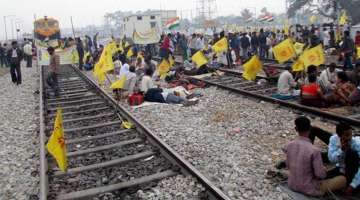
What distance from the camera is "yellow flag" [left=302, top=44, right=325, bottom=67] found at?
1155cm

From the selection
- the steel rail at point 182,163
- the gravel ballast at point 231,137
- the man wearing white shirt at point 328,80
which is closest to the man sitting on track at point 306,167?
the gravel ballast at point 231,137

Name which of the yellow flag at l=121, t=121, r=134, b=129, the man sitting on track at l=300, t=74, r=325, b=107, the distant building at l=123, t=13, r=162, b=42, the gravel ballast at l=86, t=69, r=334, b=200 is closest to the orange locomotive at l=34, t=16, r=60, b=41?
the distant building at l=123, t=13, r=162, b=42

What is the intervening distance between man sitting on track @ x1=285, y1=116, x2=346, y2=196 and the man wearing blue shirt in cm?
11

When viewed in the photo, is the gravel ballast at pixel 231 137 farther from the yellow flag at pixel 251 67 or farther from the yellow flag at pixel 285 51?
the yellow flag at pixel 285 51

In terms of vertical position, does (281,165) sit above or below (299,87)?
below

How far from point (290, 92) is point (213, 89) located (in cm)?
320

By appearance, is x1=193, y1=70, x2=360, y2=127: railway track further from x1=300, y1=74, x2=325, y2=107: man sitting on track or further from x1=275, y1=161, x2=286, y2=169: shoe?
x1=275, y1=161, x2=286, y2=169: shoe

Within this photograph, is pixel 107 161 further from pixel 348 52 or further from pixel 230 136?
pixel 348 52

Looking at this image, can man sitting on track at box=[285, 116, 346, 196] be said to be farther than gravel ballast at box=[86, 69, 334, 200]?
No

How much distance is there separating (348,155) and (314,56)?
6626 millimetres

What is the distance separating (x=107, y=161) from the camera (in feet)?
24.0

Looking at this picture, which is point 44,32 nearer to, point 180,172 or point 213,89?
point 213,89

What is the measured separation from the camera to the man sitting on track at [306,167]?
527cm

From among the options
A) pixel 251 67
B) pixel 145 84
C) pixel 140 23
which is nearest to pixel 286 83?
pixel 251 67
